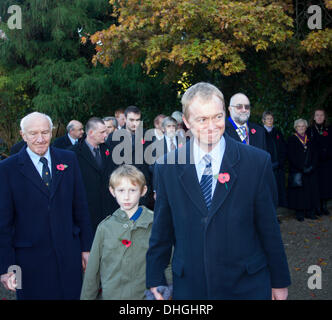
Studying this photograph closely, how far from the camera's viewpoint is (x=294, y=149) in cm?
1000

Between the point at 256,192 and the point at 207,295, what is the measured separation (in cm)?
65

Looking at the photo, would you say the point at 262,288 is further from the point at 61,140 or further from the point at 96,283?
the point at 61,140

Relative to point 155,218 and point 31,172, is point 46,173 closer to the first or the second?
point 31,172

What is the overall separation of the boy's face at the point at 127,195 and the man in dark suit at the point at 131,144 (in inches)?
114

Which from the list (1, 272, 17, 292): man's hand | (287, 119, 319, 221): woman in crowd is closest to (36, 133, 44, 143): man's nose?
(1, 272, 17, 292): man's hand

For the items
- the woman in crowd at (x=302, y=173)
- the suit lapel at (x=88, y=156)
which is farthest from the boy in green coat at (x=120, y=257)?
the woman in crowd at (x=302, y=173)

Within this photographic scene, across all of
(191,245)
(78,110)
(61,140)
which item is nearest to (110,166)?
(61,140)

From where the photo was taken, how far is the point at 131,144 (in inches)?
278

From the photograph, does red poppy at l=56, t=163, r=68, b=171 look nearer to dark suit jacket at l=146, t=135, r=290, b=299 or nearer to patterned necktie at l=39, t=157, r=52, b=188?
patterned necktie at l=39, t=157, r=52, b=188

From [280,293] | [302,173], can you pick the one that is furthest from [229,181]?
[302,173]

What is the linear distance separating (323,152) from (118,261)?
8.41 meters

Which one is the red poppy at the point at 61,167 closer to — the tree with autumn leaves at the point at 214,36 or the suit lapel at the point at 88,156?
the suit lapel at the point at 88,156

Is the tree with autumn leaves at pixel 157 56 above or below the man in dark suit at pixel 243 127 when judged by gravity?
above

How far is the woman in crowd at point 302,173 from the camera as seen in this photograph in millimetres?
9961
